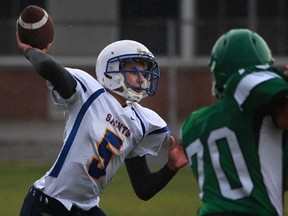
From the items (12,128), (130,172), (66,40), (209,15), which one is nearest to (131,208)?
(130,172)

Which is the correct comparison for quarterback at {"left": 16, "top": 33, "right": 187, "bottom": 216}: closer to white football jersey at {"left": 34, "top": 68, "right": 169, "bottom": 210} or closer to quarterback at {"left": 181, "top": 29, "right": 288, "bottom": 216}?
white football jersey at {"left": 34, "top": 68, "right": 169, "bottom": 210}

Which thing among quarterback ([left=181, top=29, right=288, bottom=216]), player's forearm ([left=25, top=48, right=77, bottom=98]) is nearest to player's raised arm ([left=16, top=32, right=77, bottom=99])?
player's forearm ([left=25, top=48, right=77, bottom=98])

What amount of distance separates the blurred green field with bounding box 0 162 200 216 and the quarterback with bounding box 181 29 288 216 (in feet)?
14.2

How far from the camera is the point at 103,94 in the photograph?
198 inches

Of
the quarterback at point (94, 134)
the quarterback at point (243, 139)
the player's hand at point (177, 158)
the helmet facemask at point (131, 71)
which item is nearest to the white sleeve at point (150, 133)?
the quarterback at point (94, 134)

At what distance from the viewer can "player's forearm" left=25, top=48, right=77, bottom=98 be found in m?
4.65

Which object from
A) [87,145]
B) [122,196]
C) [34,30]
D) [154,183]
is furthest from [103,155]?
[122,196]

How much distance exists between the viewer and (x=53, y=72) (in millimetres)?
4684

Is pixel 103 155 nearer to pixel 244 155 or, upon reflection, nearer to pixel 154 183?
pixel 154 183

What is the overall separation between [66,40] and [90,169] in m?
8.71

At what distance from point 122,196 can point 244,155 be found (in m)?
5.52

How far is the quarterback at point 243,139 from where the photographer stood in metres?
3.76

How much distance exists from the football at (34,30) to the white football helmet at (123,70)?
366 millimetres

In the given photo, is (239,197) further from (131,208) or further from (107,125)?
(131,208)
